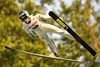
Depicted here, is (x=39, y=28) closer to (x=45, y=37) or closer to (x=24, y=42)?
(x=45, y=37)

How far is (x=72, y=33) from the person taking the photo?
36.9 feet

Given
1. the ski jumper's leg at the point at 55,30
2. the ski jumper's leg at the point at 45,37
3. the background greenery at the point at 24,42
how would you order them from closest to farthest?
the ski jumper's leg at the point at 55,30
the ski jumper's leg at the point at 45,37
the background greenery at the point at 24,42

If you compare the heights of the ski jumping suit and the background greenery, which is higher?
the background greenery

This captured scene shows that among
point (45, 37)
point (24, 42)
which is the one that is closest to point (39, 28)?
point (45, 37)

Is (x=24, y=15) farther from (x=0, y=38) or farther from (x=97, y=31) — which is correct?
(x=97, y=31)

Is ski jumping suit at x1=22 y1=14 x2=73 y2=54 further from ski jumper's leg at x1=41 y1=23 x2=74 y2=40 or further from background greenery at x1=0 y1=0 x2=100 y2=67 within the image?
background greenery at x1=0 y1=0 x2=100 y2=67

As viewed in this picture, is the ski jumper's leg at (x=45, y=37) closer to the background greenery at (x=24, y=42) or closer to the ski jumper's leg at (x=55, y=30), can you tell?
the ski jumper's leg at (x=55, y=30)

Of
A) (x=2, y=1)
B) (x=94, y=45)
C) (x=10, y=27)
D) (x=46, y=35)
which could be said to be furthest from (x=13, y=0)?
(x=46, y=35)

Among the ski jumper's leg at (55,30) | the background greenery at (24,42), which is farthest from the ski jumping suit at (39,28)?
the background greenery at (24,42)

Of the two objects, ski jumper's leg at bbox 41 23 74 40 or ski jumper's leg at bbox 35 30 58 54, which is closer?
ski jumper's leg at bbox 41 23 74 40

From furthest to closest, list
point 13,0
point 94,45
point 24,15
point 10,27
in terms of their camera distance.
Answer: point 94,45 < point 13,0 < point 10,27 < point 24,15

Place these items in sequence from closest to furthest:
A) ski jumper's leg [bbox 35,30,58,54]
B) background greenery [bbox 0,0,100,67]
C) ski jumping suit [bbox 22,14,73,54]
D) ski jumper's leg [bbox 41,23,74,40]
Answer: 1. ski jumping suit [bbox 22,14,73,54]
2. ski jumper's leg [bbox 41,23,74,40]
3. ski jumper's leg [bbox 35,30,58,54]
4. background greenery [bbox 0,0,100,67]

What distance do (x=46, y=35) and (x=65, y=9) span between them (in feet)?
94.3

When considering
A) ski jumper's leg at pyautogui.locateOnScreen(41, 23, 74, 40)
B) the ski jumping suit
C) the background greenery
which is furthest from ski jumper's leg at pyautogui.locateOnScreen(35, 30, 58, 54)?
the background greenery
